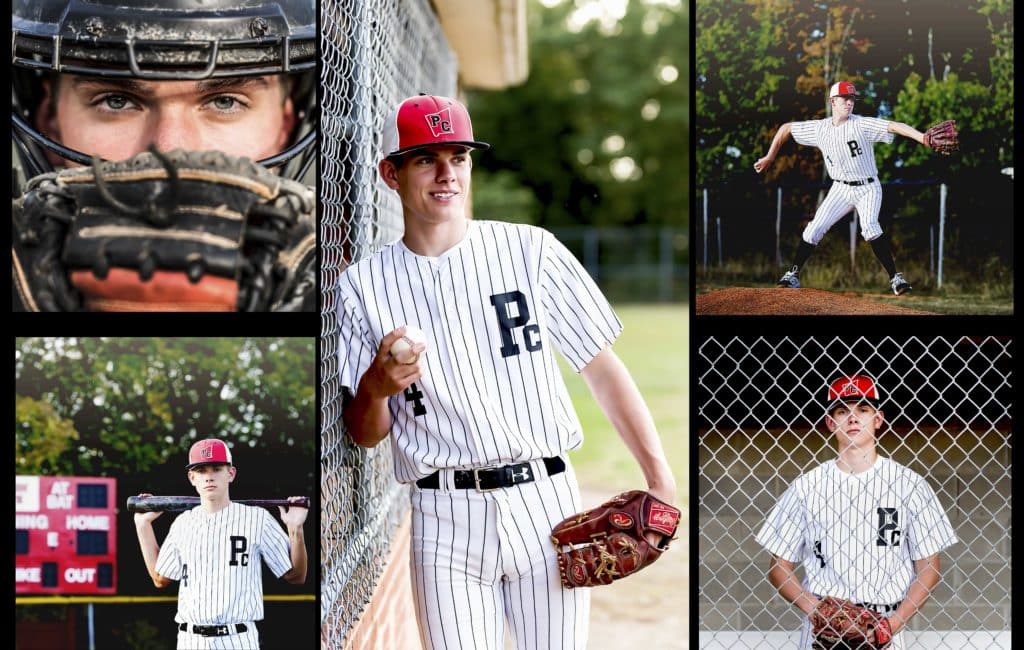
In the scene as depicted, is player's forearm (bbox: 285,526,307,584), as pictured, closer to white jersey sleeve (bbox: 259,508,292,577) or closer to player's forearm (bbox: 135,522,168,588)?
white jersey sleeve (bbox: 259,508,292,577)

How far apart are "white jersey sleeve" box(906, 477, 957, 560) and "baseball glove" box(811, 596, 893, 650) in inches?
9.3

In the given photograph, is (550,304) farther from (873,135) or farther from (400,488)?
(400,488)

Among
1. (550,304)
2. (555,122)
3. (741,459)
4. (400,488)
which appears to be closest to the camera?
(550,304)

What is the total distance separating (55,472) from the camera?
348cm

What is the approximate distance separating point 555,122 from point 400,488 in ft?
88.1

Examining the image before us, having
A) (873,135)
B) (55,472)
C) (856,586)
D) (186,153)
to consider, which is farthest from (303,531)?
(873,135)

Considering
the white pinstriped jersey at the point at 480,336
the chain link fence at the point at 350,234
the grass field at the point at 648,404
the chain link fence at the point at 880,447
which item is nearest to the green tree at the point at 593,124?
the grass field at the point at 648,404

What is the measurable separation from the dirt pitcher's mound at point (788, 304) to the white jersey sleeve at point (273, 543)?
1400 millimetres

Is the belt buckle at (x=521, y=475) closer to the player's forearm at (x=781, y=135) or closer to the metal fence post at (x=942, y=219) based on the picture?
the player's forearm at (x=781, y=135)

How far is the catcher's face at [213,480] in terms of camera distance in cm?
333

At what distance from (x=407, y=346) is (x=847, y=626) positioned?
5.84ft

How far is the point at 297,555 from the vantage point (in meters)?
3.28

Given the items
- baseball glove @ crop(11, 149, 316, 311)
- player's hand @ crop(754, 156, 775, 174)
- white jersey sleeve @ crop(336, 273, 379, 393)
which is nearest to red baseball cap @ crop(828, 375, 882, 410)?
player's hand @ crop(754, 156, 775, 174)

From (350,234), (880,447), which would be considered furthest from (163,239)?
(880,447)
